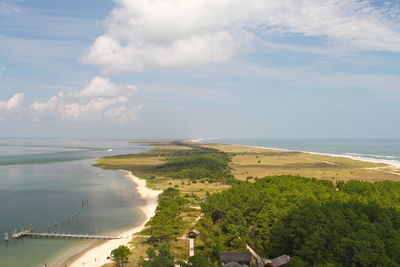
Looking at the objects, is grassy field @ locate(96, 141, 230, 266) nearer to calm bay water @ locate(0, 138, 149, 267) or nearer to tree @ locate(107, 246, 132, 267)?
tree @ locate(107, 246, 132, 267)

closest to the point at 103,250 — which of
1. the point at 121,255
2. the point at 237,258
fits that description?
the point at 121,255

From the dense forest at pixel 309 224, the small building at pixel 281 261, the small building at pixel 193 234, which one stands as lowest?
the small building at pixel 193 234

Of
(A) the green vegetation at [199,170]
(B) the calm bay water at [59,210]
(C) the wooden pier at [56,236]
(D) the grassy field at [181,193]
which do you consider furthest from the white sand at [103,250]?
(A) the green vegetation at [199,170]

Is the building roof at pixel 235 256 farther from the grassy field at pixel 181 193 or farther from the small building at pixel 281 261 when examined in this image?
the grassy field at pixel 181 193

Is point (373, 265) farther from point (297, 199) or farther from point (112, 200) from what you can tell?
point (112, 200)

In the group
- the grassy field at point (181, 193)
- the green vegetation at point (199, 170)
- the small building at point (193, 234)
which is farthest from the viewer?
the green vegetation at point (199, 170)

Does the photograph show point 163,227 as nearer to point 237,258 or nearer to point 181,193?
point 237,258

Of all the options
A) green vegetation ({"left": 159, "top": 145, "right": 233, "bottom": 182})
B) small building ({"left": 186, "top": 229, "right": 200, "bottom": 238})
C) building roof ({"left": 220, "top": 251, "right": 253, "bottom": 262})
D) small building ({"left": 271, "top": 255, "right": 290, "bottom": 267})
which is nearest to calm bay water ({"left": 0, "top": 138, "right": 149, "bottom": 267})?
small building ({"left": 186, "top": 229, "right": 200, "bottom": 238})
